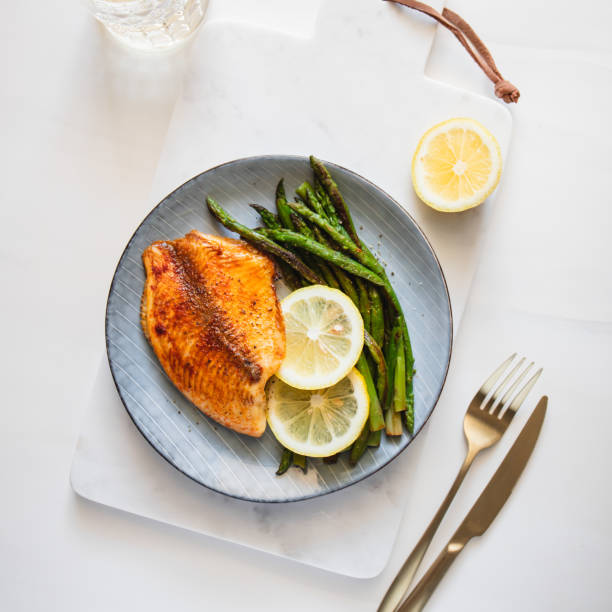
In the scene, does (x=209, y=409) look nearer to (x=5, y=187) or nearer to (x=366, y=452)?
(x=366, y=452)

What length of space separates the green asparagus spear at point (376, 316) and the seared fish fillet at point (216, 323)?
0.52m

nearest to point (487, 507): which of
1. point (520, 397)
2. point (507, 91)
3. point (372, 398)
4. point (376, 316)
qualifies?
point (520, 397)

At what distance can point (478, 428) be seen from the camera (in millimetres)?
3492

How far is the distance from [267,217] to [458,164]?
1096 mm

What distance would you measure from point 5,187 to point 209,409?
6.32 feet

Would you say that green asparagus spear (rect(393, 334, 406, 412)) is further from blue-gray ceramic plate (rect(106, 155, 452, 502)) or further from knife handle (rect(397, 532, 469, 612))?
knife handle (rect(397, 532, 469, 612))

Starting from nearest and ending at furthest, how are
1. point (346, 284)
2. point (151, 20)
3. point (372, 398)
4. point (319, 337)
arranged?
point (319, 337) → point (372, 398) → point (346, 284) → point (151, 20)

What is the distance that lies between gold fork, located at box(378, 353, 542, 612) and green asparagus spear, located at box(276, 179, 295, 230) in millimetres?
1490

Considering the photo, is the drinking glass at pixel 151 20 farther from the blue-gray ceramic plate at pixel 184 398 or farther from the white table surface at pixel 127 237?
the blue-gray ceramic plate at pixel 184 398

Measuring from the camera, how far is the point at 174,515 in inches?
136

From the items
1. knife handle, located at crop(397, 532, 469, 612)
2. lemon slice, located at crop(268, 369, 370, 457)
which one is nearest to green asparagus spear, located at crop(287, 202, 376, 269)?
lemon slice, located at crop(268, 369, 370, 457)

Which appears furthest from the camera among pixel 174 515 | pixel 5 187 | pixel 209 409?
pixel 5 187

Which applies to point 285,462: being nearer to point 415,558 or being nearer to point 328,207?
point 415,558

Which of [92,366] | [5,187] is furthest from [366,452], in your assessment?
[5,187]
